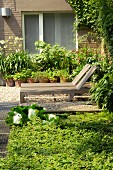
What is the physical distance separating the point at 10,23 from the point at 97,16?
2.84 metres

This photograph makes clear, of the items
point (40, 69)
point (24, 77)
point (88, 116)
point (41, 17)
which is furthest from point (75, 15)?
point (88, 116)

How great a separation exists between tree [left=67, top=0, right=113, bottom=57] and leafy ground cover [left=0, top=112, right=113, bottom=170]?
4707 millimetres

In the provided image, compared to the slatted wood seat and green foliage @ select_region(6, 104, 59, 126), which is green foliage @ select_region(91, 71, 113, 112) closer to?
the slatted wood seat

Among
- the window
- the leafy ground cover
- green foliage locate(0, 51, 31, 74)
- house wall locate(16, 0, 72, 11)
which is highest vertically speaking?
house wall locate(16, 0, 72, 11)

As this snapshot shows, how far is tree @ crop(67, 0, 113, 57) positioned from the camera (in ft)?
36.3

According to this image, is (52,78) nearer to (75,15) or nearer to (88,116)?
(75,15)

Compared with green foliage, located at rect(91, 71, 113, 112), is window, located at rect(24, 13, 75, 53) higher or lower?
higher

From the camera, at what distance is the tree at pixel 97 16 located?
36.3ft

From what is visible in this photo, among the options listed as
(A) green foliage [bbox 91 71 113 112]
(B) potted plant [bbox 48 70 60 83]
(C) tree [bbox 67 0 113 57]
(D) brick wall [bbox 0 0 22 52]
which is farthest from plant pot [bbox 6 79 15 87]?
(A) green foliage [bbox 91 71 113 112]

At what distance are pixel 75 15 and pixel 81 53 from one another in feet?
4.96

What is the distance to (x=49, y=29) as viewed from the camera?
42.3 ft

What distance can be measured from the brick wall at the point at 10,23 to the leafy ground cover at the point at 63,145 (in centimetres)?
633

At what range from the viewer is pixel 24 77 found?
11109 millimetres

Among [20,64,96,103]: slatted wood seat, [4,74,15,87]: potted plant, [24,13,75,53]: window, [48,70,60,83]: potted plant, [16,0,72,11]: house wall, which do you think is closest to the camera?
[20,64,96,103]: slatted wood seat
